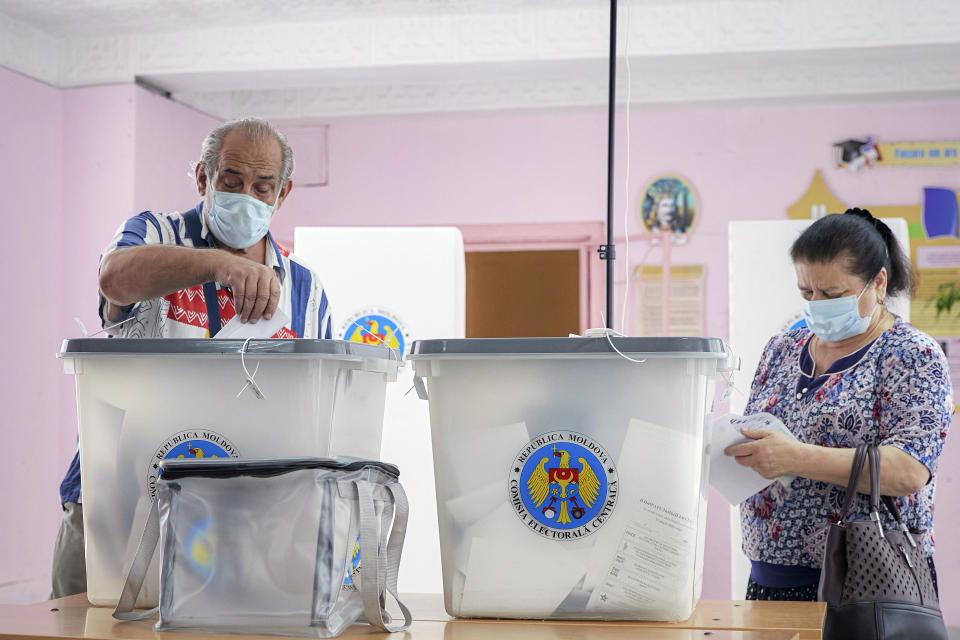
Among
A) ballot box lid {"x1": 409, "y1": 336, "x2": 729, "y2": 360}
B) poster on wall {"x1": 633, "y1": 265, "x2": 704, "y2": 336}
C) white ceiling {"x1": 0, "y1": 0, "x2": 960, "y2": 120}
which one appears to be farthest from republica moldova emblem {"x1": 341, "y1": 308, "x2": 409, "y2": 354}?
ballot box lid {"x1": 409, "y1": 336, "x2": 729, "y2": 360}

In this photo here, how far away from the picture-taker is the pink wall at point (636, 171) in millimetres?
3975

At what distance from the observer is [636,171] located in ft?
13.6

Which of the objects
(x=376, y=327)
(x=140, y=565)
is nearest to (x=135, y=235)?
(x=140, y=565)

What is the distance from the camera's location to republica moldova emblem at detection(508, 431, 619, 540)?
0.87 metres

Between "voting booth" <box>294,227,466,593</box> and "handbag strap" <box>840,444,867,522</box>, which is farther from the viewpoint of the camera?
"voting booth" <box>294,227,466,593</box>

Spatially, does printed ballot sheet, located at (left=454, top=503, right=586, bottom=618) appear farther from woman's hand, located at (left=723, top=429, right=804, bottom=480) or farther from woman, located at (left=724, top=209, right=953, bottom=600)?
woman, located at (left=724, top=209, right=953, bottom=600)

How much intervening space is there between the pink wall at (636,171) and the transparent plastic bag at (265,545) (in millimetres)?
3276

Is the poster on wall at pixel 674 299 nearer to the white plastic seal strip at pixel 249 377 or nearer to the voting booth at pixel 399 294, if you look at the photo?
the voting booth at pixel 399 294

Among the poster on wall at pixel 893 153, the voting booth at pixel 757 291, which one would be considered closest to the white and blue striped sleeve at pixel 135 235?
the voting booth at pixel 757 291

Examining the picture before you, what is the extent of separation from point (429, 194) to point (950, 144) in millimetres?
2168

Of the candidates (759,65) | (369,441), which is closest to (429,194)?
(759,65)

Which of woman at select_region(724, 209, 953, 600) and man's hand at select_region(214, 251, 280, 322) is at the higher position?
man's hand at select_region(214, 251, 280, 322)

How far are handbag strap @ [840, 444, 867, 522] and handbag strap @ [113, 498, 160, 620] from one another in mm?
970

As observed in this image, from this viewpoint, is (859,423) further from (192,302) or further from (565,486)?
(192,302)
